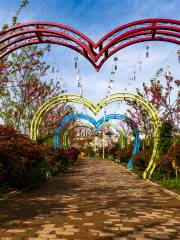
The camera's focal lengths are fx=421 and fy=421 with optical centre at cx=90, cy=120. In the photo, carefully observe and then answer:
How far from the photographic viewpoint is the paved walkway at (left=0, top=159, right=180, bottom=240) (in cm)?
723

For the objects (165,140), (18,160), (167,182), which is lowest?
(167,182)

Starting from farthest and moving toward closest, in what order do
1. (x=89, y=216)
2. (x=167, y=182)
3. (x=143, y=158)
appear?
(x=143, y=158) → (x=167, y=182) → (x=89, y=216)

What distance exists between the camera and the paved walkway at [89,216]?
23.7ft

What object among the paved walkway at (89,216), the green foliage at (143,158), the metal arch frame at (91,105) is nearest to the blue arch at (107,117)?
the green foliage at (143,158)

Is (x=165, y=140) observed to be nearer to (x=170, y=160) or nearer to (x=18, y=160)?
(x=170, y=160)

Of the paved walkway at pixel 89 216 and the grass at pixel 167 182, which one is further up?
the grass at pixel 167 182

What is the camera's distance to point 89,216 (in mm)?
9102

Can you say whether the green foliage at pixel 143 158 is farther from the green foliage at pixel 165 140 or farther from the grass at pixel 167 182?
the green foliage at pixel 165 140

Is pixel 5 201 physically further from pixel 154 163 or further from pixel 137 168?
pixel 137 168

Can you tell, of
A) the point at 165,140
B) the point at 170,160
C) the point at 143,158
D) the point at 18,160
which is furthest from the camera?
the point at 143,158

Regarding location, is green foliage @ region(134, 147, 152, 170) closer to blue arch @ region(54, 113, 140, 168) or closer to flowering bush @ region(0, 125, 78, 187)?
blue arch @ region(54, 113, 140, 168)

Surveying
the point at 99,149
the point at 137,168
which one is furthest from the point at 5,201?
the point at 99,149

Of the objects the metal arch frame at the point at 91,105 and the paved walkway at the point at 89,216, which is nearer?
the paved walkway at the point at 89,216

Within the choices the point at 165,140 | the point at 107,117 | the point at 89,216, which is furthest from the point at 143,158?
the point at 89,216
